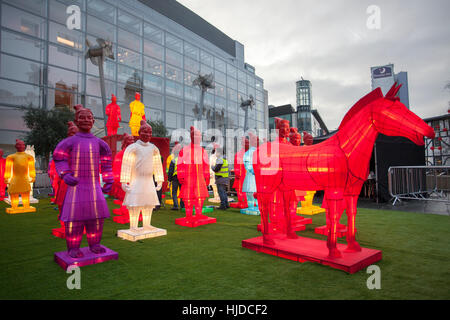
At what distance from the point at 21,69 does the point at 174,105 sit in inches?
461

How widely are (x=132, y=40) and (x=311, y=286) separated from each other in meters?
23.2

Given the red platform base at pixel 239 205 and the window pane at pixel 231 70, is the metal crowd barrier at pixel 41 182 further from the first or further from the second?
the window pane at pixel 231 70

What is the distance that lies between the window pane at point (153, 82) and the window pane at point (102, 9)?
15.3ft

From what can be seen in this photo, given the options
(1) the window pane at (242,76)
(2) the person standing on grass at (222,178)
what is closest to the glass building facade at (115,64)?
(1) the window pane at (242,76)

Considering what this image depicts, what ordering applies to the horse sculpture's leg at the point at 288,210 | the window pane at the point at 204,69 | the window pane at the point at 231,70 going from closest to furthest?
the horse sculpture's leg at the point at 288,210
the window pane at the point at 204,69
the window pane at the point at 231,70

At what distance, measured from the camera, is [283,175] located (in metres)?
3.42

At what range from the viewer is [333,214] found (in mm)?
2938

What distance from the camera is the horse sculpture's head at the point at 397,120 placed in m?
2.68

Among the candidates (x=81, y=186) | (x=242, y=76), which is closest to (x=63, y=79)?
(x=81, y=186)

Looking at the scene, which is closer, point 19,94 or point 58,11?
point 19,94

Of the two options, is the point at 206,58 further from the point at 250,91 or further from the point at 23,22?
the point at 23,22

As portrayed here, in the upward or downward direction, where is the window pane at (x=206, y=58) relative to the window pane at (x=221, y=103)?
upward
